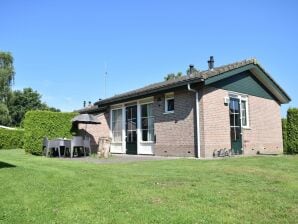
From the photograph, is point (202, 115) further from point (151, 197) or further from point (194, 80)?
point (151, 197)

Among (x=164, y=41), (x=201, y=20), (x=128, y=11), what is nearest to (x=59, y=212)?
(x=128, y=11)

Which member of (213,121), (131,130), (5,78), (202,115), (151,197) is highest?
(5,78)

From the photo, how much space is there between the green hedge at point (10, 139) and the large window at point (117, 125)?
13201 millimetres

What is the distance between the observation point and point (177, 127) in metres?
15.3

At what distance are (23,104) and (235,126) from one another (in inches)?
2316

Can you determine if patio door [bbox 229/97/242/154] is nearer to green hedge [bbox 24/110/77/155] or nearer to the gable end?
the gable end

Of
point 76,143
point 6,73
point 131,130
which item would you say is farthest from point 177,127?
point 6,73

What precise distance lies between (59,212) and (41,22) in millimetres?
14329

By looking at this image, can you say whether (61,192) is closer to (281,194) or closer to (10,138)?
(281,194)

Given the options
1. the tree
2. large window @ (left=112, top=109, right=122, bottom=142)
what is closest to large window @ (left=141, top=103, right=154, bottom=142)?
large window @ (left=112, top=109, right=122, bottom=142)

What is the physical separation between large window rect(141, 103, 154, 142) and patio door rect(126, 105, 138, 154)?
76cm

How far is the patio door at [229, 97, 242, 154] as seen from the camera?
16.1 metres

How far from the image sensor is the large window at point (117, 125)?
1995 centimetres

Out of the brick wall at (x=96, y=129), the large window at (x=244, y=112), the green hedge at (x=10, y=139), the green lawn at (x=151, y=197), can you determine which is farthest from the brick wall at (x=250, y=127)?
the green hedge at (x=10, y=139)
